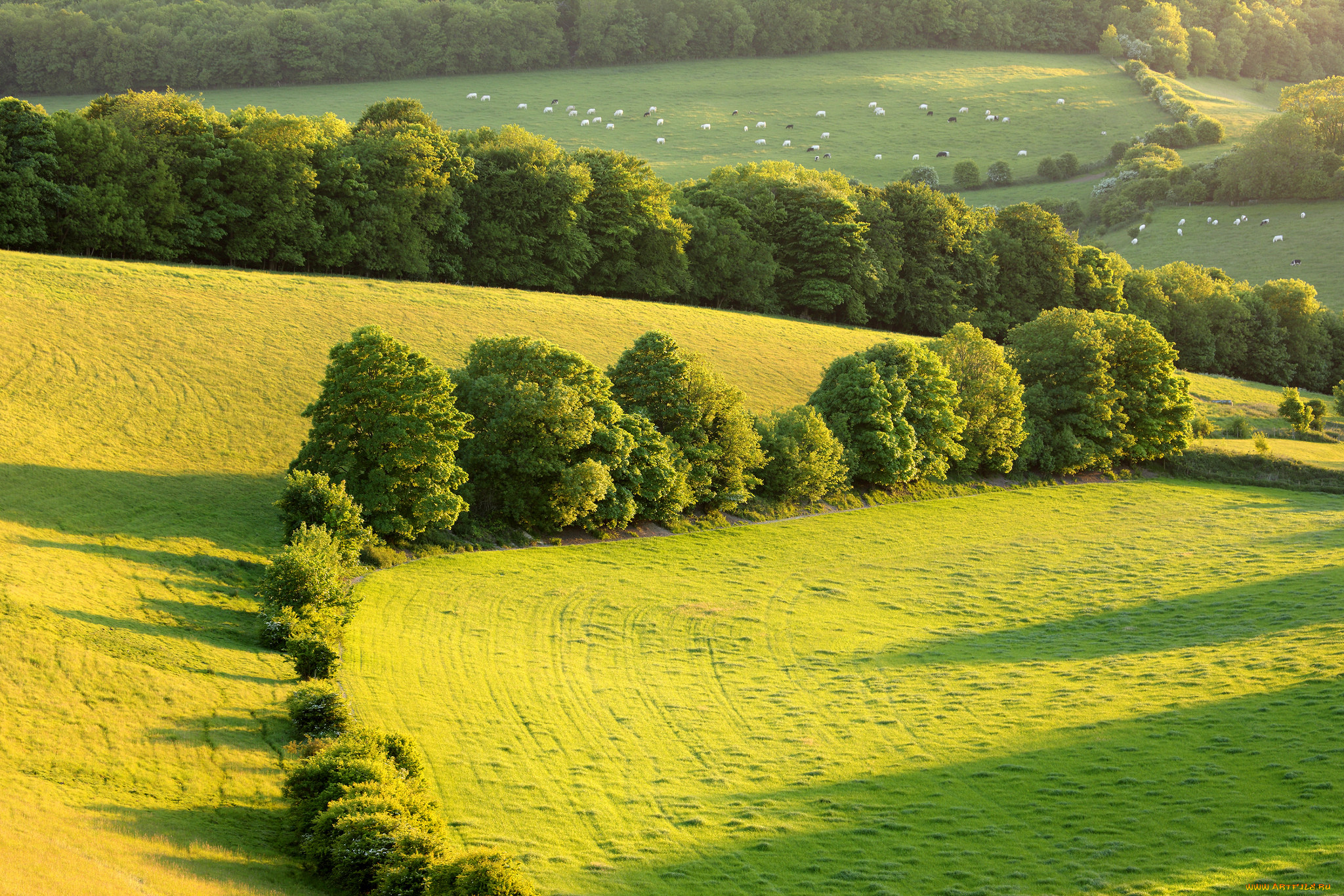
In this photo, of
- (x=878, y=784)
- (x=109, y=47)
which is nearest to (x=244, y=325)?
(x=878, y=784)

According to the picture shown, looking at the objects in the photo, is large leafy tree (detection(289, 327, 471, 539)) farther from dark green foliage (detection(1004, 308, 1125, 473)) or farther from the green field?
dark green foliage (detection(1004, 308, 1125, 473))

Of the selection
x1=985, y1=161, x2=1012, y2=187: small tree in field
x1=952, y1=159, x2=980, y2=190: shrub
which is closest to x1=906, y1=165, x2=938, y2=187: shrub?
x1=952, y1=159, x2=980, y2=190: shrub

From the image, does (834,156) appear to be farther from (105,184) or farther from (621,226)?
(105,184)

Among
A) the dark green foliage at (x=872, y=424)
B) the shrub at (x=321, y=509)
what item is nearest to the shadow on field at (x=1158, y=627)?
the dark green foliage at (x=872, y=424)

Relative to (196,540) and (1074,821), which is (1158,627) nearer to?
Result: (1074,821)

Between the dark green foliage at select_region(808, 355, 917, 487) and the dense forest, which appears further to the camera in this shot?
the dense forest
